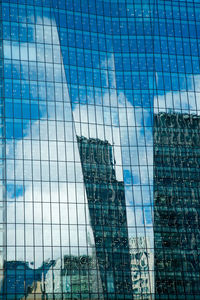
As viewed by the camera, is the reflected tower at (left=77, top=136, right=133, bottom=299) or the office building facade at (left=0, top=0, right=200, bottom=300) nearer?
the office building facade at (left=0, top=0, right=200, bottom=300)

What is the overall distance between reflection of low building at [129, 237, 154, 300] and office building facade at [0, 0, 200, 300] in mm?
162

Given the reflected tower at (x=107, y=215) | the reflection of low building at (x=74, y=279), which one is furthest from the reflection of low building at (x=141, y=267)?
the reflection of low building at (x=74, y=279)

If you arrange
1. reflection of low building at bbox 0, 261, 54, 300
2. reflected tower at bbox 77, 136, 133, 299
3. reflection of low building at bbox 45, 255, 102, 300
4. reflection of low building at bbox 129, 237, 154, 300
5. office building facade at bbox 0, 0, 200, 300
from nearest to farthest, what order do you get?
reflection of low building at bbox 0, 261, 54, 300 → reflection of low building at bbox 45, 255, 102, 300 → office building facade at bbox 0, 0, 200, 300 → reflected tower at bbox 77, 136, 133, 299 → reflection of low building at bbox 129, 237, 154, 300

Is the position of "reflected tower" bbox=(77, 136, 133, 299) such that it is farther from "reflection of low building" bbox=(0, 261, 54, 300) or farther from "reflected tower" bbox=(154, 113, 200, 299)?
"reflection of low building" bbox=(0, 261, 54, 300)

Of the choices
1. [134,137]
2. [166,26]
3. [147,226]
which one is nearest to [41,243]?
[147,226]

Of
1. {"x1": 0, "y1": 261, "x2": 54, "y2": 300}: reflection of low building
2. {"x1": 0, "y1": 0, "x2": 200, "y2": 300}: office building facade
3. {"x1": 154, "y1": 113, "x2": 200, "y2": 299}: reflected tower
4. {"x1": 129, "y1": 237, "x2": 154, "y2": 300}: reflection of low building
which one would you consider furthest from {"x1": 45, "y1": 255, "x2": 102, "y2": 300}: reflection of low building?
{"x1": 154, "y1": 113, "x2": 200, "y2": 299}: reflected tower

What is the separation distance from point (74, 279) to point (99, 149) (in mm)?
20301

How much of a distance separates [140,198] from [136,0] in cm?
3448

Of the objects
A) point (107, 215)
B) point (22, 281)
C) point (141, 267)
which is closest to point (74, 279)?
point (22, 281)

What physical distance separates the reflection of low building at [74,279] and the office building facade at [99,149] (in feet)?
0.47

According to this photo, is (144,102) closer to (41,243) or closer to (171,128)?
(171,128)

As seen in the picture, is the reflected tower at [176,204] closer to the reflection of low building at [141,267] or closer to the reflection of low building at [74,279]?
the reflection of low building at [141,267]

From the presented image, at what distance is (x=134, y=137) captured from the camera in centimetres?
9881

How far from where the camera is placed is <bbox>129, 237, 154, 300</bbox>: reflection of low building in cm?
9038
